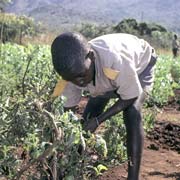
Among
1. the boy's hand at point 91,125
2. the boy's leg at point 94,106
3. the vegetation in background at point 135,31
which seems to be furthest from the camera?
the vegetation in background at point 135,31

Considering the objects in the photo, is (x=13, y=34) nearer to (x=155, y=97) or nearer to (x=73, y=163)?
(x=155, y=97)

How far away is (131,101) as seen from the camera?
3438 millimetres

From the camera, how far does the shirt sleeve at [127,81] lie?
3267mm

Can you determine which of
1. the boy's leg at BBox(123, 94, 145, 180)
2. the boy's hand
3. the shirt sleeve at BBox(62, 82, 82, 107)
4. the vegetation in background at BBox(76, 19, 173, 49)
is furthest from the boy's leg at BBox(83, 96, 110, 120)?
the vegetation in background at BBox(76, 19, 173, 49)

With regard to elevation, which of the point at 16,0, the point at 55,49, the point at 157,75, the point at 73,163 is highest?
the point at 55,49

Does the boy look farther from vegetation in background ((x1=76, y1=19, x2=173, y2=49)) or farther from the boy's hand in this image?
vegetation in background ((x1=76, y1=19, x2=173, y2=49))

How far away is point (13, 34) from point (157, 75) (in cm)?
1480

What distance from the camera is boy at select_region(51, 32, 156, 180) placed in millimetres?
2928

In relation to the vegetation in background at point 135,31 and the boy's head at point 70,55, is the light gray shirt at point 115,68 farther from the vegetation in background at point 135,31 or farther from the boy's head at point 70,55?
the vegetation in background at point 135,31

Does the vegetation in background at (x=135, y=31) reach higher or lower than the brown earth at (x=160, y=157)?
lower

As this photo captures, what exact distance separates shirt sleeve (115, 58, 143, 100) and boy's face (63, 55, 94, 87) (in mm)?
202

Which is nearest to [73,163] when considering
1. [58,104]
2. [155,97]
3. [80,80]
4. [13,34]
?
[58,104]

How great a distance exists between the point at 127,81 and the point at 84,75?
366mm

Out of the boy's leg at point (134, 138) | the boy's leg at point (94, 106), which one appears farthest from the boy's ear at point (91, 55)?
the boy's leg at point (94, 106)
